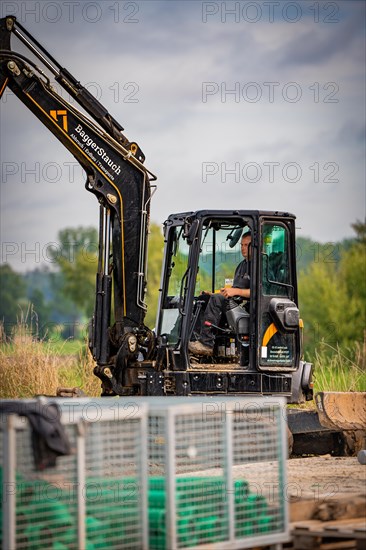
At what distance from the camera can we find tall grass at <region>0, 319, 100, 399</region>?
19500 mm

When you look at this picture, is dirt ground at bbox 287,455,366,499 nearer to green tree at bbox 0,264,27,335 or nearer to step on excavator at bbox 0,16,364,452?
step on excavator at bbox 0,16,364,452

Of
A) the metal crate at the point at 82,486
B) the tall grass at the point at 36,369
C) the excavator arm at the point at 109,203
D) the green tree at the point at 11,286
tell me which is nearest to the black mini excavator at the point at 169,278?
the excavator arm at the point at 109,203

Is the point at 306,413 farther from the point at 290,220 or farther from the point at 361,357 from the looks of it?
the point at 361,357

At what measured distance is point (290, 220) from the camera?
49.3 ft

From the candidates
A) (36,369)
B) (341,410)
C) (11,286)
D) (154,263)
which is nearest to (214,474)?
(341,410)

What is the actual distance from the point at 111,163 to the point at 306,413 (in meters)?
3.98

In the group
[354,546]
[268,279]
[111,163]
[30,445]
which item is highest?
[111,163]

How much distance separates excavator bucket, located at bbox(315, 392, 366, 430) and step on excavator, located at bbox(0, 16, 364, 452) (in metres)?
A: 0.26

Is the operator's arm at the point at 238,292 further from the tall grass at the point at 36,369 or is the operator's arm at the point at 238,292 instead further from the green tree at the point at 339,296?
the green tree at the point at 339,296

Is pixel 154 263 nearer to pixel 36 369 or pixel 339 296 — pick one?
pixel 339 296

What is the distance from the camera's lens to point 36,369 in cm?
1975

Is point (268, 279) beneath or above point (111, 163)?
beneath

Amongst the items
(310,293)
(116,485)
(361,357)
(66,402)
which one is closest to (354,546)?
(116,485)

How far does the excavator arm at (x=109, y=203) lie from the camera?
15234 millimetres
